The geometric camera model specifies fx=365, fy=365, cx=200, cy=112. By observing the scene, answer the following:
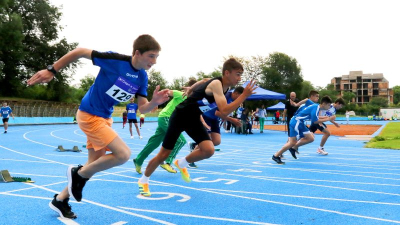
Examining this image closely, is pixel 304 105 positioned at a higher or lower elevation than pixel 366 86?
lower

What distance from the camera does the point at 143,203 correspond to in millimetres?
4449

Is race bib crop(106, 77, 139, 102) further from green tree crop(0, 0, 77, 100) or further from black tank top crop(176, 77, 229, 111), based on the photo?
green tree crop(0, 0, 77, 100)

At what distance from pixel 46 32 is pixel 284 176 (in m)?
52.5

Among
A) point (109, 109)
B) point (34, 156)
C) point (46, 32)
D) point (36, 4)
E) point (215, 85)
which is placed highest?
point (36, 4)

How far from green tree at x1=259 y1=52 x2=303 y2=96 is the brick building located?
42.8m

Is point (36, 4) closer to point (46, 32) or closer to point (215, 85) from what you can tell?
point (46, 32)

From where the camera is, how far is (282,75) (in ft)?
241

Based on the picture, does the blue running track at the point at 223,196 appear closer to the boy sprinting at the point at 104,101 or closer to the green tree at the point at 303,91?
the boy sprinting at the point at 104,101

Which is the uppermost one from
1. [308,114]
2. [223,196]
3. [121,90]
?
[121,90]

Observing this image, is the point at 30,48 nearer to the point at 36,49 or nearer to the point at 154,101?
the point at 36,49

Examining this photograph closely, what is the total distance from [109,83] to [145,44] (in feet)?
1.77

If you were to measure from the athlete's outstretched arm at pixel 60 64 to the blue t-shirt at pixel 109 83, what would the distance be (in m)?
0.11

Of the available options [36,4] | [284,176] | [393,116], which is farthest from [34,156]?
[393,116]

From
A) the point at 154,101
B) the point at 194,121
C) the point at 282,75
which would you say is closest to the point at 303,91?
the point at 282,75
